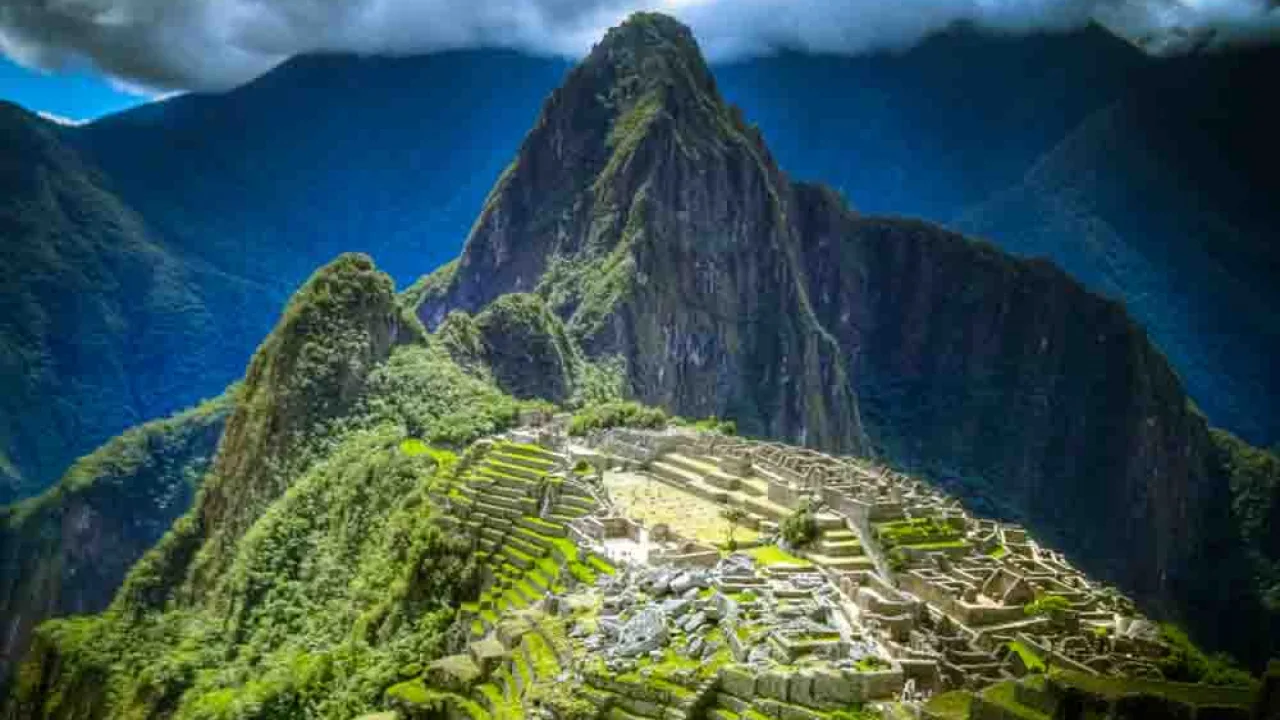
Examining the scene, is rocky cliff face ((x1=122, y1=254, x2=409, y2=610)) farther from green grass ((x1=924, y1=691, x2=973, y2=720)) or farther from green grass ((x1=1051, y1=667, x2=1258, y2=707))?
green grass ((x1=1051, y1=667, x2=1258, y2=707))

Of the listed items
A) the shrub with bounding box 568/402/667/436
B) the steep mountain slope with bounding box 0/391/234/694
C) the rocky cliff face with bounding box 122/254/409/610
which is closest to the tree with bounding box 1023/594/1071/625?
the shrub with bounding box 568/402/667/436

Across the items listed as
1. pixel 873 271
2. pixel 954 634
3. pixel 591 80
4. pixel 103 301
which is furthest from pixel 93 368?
pixel 954 634

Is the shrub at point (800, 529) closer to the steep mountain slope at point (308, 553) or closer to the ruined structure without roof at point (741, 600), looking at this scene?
the ruined structure without roof at point (741, 600)

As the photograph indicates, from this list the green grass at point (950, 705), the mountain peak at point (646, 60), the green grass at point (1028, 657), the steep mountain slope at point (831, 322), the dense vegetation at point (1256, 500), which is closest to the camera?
the green grass at point (950, 705)

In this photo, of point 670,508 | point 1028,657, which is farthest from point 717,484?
point 1028,657

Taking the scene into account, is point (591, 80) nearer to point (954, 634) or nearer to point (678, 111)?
point (678, 111)

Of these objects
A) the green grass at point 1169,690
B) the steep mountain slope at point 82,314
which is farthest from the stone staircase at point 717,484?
the steep mountain slope at point 82,314

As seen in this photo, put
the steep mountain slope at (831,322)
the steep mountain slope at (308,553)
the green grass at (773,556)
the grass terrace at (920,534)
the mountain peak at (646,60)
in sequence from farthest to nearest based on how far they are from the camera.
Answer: the mountain peak at (646,60), the steep mountain slope at (831,322), the steep mountain slope at (308,553), the grass terrace at (920,534), the green grass at (773,556)
